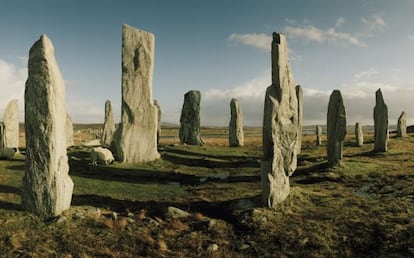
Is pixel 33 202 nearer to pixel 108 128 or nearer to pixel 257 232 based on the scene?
pixel 257 232

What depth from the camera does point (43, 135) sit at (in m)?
11.9

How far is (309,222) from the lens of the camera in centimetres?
1190

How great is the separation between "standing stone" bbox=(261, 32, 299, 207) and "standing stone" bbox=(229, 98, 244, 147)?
22.5m

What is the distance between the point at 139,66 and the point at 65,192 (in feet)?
42.4

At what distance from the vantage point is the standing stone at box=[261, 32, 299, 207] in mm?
13391

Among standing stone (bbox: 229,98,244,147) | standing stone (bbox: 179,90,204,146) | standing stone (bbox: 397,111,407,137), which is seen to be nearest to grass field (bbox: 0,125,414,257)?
standing stone (bbox: 179,90,204,146)

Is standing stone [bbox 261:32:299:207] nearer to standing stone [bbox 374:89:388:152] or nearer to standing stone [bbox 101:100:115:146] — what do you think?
standing stone [bbox 374:89:388:152]

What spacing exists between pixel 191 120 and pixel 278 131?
2272 cm

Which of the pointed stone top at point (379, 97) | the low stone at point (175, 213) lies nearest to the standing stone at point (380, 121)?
the pointed stone top at point (379, 97)

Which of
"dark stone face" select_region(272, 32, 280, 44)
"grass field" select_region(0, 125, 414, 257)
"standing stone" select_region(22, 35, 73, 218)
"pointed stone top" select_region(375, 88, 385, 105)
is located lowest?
"grass field" select_region(0, 125, 414, 257)

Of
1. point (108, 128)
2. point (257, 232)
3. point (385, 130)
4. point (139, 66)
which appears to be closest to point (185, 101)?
point (108, 128)

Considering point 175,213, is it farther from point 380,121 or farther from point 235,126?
point 235,126

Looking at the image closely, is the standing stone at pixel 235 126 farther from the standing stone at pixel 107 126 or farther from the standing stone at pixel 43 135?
the standing stone at pixel 43 135

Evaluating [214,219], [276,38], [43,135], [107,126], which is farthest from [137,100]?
[107,126]
